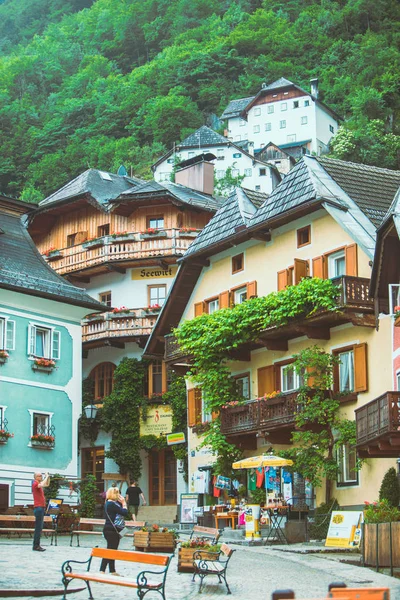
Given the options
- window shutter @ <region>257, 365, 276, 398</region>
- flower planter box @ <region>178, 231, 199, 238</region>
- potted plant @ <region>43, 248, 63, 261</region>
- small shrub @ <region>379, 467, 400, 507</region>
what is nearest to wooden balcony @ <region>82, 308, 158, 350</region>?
flower planter box @ <region>178, 231, 199, 238</region>

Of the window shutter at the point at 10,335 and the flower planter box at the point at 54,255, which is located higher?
the flower planter box at the point at 54,255

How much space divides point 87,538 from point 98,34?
12648cm

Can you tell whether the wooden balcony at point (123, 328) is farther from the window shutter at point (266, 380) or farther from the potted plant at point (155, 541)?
the potted plant at point (155, 541)

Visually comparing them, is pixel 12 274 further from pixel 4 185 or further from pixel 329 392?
pixel 4 185

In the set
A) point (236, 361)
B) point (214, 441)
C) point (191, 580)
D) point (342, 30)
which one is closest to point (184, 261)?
point (236, 361)

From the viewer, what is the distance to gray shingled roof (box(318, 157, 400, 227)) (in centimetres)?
3334

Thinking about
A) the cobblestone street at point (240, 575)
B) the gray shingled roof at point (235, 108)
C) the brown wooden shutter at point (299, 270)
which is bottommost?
the cobblestone street at point (240, 575)

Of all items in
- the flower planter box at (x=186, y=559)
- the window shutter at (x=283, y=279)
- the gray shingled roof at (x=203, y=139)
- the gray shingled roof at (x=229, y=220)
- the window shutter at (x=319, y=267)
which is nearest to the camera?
the flower planter box at (x=186, y=559)

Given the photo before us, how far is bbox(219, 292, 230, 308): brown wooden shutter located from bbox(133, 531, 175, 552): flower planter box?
51.3 feet

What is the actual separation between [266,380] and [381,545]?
14.2 m

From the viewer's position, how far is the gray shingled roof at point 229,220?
36812mm

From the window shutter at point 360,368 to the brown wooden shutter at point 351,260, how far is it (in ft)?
7.03

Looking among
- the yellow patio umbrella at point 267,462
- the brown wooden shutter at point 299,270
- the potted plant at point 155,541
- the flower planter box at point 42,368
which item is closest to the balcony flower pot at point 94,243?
the flower planter box at point 42,368

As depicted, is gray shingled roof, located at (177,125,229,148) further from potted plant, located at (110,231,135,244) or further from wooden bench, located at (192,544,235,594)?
wooden bench, located at (192,544,235,594)
